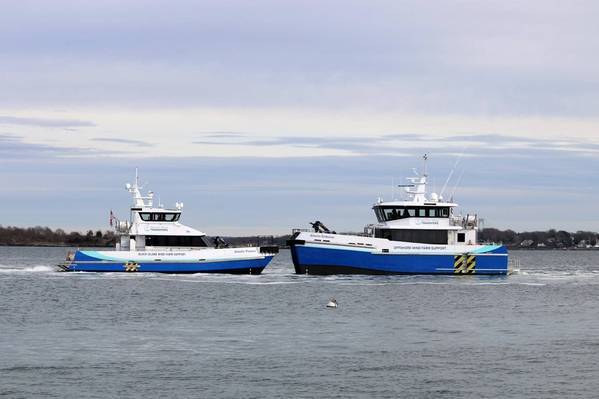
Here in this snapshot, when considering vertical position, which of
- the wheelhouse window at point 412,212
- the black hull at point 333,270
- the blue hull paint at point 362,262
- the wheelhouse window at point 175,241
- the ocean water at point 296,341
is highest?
the wheelhouse window at point 412,212

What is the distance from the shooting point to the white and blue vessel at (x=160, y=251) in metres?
78.1

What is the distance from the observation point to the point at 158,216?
260ft

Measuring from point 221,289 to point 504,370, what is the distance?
114ft

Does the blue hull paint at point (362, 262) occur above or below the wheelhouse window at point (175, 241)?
below

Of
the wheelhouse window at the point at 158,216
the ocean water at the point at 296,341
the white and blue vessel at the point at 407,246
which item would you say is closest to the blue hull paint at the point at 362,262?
the white and blue vessel at the point at 407,246

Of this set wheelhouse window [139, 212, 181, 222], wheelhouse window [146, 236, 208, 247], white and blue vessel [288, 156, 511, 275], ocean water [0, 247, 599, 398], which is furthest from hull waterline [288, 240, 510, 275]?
wheelhouse window [139, 212, 181, 222]

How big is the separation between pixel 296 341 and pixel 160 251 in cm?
3803

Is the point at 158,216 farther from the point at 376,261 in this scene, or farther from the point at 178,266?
the point at 376,261

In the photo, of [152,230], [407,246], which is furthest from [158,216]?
[407,246]

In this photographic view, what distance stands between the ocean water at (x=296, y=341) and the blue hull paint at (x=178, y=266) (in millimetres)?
7459

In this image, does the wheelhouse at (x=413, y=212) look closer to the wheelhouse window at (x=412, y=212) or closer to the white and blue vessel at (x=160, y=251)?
the wheelhouse window at (x=412, y=212)

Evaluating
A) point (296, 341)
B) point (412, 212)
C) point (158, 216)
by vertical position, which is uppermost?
point (412, 212)

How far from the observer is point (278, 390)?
31.2 m

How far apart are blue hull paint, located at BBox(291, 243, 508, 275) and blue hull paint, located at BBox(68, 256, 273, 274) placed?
3748 millimetres
